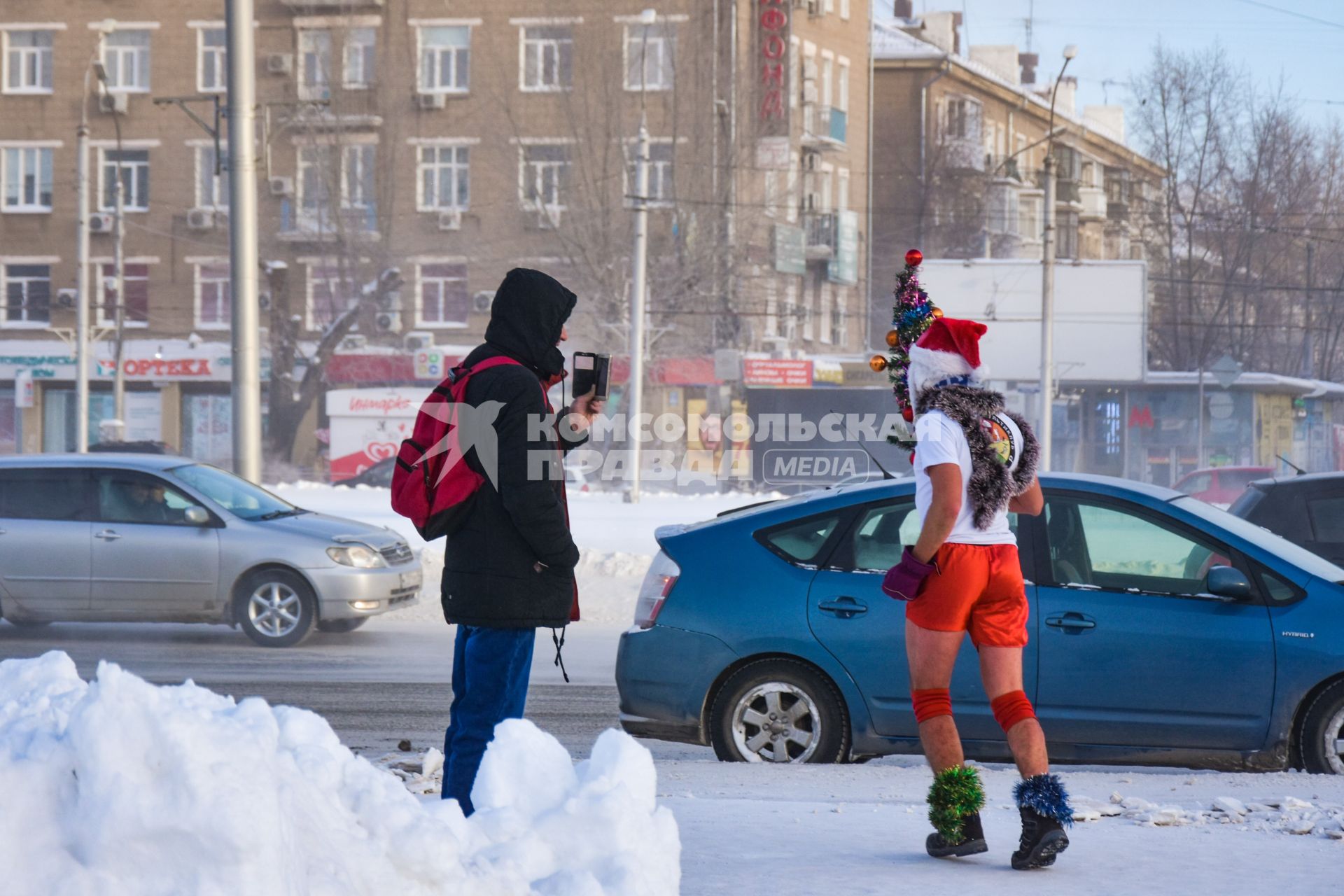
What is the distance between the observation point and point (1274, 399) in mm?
47781

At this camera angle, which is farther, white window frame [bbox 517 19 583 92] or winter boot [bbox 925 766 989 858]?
white window frame [bbox 517 19 583 92]

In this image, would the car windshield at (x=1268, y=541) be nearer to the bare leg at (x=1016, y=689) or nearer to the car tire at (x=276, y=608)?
the bare leg at (x=1016, y=689)

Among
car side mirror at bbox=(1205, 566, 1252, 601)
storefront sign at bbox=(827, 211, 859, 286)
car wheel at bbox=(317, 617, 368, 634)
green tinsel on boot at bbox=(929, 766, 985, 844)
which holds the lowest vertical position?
car wheel at bbox=(317, 617, 368, 634)

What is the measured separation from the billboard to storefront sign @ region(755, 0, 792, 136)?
5.97 meters

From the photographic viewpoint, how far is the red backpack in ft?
15.6

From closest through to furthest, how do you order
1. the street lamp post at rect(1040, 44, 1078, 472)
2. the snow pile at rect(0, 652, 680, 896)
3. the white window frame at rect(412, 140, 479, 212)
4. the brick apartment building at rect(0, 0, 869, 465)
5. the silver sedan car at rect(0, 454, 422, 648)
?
1. the snow pile at rect(0, 652, 680, 896)
2. the silver sedan car at rect(0, 454, 422, 648)
3. the street lamp post at rect(1040, 44, 1078, 472)
4. the brick apartment building at rect(0, 0, 869, 465)
5. the white window frame at rect(412, 140, 479, 212)

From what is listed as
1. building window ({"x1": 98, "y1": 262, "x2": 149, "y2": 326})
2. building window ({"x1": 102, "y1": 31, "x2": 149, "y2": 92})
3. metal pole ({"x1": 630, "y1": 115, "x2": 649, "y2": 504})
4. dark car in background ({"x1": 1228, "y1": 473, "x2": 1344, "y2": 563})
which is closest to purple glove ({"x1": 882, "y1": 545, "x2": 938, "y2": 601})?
dark car in background ({"x1": 1228, "y1": 473, "x2": 1344, "y2": 563})

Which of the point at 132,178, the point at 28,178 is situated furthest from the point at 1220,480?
the point at 28,178

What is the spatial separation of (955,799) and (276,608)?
8898mm

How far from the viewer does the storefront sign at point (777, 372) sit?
44.2 metres

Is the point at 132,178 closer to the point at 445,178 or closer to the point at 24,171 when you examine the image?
the point at 24,171

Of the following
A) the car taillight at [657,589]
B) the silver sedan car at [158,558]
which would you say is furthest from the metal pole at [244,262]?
the car taillight at [657,589]

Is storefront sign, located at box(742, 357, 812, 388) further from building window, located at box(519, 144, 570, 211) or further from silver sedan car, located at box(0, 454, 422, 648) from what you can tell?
silver sedan car, located at box(0, 454, 422, 648)

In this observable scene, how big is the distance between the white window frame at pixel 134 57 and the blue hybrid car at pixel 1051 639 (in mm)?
46708
